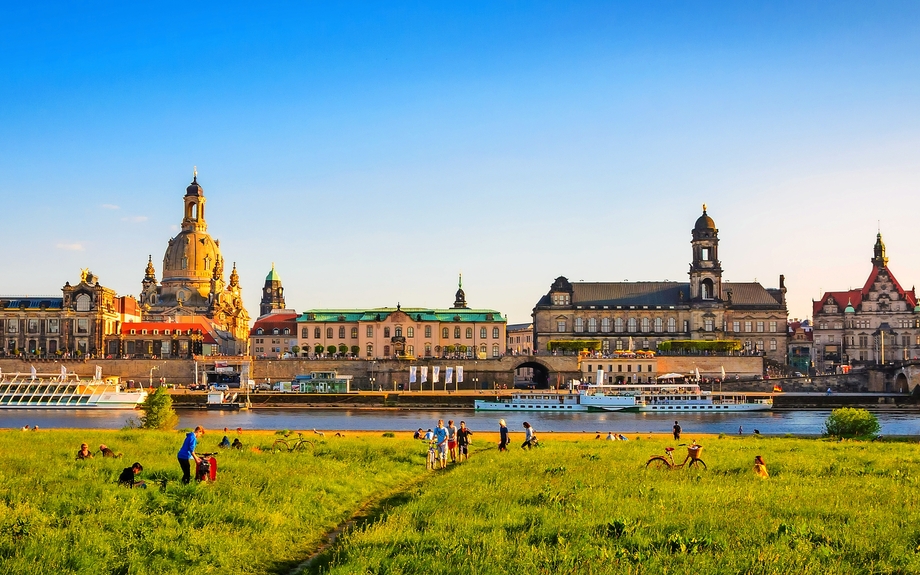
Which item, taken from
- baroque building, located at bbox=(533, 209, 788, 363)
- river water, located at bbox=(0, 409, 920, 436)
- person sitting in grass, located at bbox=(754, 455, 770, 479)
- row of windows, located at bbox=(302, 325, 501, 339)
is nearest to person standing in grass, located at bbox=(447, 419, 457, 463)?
person sitting in grass, located at bbox=(754, 455, 770, 479)

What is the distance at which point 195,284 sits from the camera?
160750 mm

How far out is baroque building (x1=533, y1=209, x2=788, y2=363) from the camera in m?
137

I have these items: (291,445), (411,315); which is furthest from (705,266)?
(291,445)

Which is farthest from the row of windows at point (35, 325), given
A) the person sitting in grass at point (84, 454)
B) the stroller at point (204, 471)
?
the stroller at point (204, 471)

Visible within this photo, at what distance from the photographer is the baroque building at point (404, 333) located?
412 ft

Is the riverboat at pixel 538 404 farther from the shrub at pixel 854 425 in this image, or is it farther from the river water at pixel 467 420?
the shrub at pixel 854 425

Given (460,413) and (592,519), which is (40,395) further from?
(592,519)

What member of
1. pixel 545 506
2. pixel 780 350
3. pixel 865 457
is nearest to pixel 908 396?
pixel 780 350

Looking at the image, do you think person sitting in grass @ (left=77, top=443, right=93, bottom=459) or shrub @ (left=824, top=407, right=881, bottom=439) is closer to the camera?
person sitting in grass @ (left=77, top=443, right=93, bottom=459)

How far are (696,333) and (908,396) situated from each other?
38.2 meters

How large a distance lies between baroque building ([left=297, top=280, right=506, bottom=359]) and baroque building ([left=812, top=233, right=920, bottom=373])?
1850 inches

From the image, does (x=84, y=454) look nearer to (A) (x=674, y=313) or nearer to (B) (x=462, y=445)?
(B) (x=462, y=445)

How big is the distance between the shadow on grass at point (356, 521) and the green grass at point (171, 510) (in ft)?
0.50

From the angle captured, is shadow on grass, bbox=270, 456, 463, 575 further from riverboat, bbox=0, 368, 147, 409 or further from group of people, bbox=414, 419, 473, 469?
riverboat, bbox=0, 368, 147, 409
